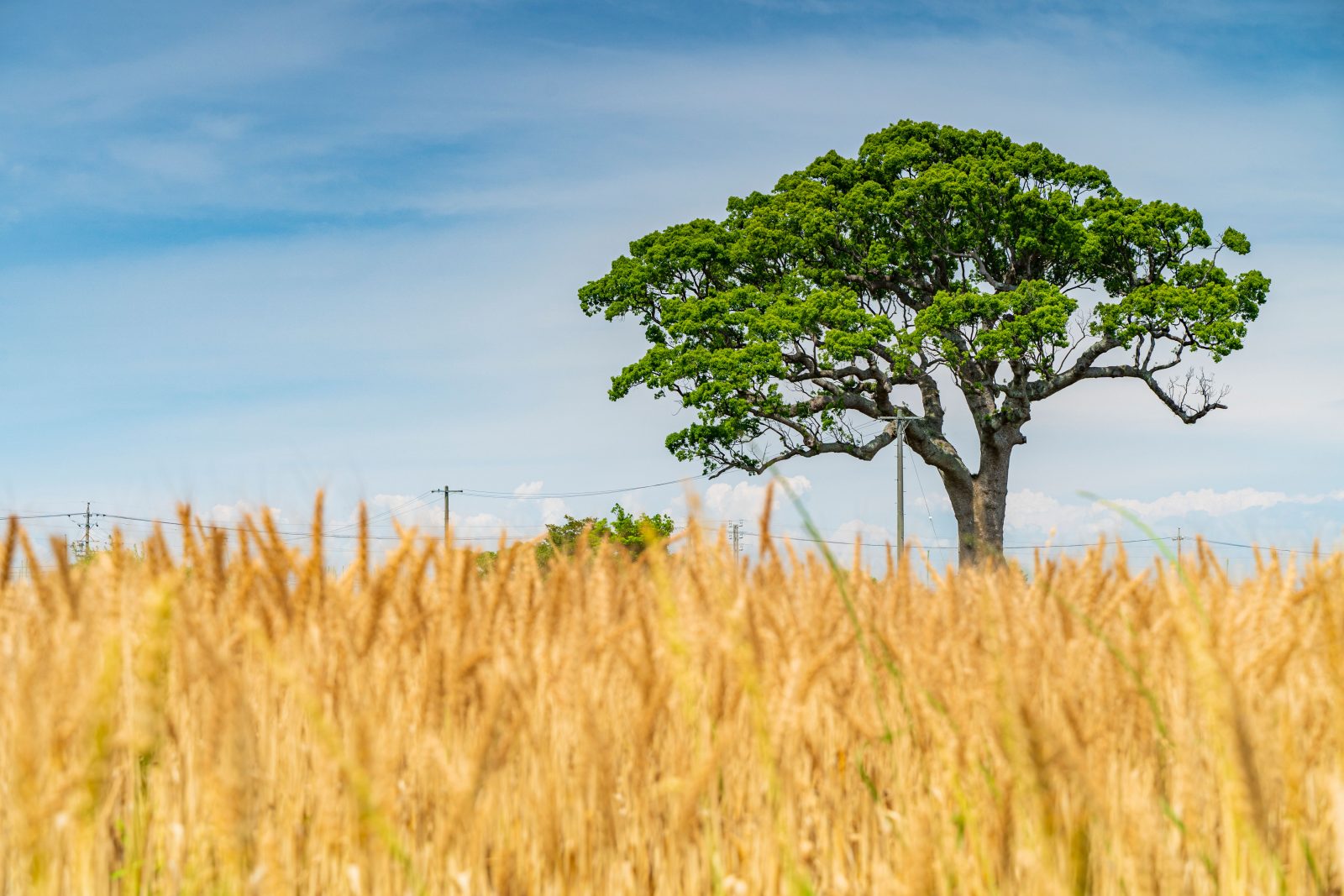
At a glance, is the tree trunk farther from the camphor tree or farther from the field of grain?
the field of grain

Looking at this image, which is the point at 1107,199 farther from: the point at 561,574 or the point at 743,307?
the point at 561,574

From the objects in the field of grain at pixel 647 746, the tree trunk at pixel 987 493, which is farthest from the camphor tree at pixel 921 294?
the field of grain at pixel 647 746

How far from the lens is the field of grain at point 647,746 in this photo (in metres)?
1.60

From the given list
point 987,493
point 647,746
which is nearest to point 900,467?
point 987,493

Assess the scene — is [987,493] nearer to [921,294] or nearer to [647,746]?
[921,294]

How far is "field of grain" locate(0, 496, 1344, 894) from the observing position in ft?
5.24

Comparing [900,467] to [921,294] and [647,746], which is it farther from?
[647,746]

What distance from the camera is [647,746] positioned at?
1880 millimetres

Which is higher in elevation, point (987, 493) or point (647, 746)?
point (987, 493)

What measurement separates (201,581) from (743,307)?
22.6 m

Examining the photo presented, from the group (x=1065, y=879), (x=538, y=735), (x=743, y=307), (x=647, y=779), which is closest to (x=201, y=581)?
(x=538, y=735)

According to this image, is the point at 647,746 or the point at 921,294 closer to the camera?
the point at 647,746

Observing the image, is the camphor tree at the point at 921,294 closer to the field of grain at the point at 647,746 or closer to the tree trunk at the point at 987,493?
the tree trunk at the point at 987,493

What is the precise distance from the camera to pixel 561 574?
8.66 feet
